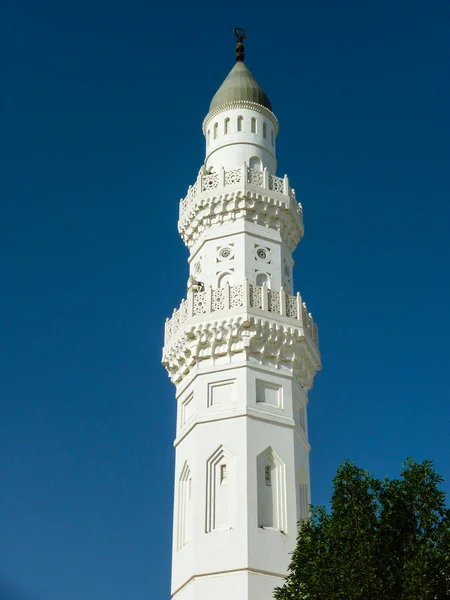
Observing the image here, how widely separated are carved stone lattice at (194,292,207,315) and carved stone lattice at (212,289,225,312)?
Answer: 30 centimetres

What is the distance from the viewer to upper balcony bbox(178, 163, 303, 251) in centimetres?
2986

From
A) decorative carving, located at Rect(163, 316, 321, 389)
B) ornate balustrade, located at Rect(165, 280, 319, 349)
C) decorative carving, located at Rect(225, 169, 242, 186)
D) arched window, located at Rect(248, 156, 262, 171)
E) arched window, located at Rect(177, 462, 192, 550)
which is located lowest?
arched window, located at Rect(177, 462, 192, 550)

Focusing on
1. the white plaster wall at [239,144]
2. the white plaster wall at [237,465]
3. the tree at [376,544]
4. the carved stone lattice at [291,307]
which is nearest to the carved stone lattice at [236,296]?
the carved stone lattice at [291,307]

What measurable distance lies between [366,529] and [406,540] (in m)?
1.13

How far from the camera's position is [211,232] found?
98.6ft

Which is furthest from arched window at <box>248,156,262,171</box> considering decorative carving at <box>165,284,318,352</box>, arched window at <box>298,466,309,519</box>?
arched window at <box>298,466,309,519</box>

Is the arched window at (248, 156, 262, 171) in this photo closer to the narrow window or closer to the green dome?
the green dome

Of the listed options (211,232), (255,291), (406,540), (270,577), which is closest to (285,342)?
(255,291)

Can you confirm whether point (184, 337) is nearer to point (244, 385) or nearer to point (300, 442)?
point (244, 385)

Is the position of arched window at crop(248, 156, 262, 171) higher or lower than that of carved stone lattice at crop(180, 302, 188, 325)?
higher

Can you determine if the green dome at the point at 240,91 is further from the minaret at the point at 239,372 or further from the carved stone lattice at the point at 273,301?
the carved stone lattice at the point at 273,301

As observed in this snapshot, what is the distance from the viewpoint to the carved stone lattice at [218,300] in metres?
27.6

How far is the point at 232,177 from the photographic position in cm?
3030

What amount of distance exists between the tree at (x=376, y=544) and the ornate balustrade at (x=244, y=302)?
787 cm
